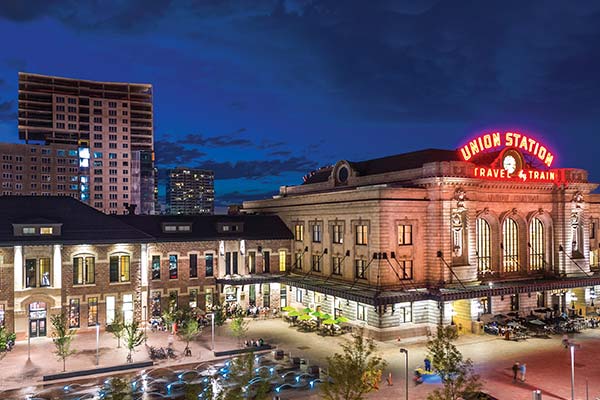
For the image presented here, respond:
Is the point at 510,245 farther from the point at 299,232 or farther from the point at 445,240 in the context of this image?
the point at 299,232

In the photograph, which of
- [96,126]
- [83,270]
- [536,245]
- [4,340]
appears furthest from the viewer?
[96,126]

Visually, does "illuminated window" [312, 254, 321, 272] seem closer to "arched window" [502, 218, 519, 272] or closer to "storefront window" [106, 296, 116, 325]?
"arched window" [502, 218, 519, 272]

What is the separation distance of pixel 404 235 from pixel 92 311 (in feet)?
113

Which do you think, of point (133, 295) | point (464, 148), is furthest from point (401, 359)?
point (133, 295)

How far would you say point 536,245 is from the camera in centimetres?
6519

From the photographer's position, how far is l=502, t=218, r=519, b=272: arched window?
6253 centimetres

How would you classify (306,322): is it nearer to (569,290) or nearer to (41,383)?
(41,383)

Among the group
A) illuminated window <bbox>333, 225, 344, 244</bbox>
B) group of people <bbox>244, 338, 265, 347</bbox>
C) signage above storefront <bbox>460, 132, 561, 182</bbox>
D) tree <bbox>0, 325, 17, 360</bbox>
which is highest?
signage above storefront <bbox>460, 132, 561, 182</bbox>

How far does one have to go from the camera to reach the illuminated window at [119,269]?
56.4 m

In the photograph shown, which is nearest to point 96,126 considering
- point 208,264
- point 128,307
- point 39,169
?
point 39,169

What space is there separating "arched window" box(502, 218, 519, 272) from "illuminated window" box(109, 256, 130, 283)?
144 ft

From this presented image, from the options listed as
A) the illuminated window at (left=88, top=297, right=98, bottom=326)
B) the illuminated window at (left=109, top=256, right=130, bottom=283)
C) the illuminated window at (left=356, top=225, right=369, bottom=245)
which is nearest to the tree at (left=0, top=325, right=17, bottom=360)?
the illuminated window at (left=88, top=297, right=98, bottom=326)

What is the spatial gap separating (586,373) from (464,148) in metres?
27.4

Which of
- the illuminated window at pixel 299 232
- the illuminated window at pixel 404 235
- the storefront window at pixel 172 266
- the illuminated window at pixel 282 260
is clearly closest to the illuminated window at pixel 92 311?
the storefront window at pixel 172 266
